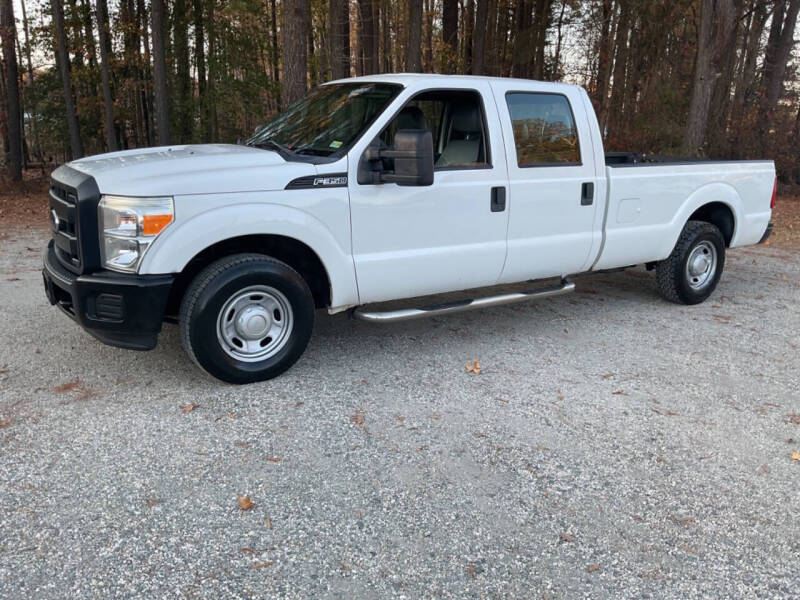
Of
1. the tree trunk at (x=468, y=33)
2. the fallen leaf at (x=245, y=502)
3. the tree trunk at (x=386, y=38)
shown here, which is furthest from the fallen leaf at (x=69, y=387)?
the tree trunk at (x=386, y=38)

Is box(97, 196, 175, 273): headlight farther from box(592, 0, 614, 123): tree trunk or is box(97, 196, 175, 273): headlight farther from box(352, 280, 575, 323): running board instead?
box(592, 0, 614, 123): tree trunk

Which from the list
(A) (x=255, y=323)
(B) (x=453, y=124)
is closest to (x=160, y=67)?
(B) (x=453, y=124)

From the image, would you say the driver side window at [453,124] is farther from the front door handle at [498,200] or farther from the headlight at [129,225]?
the headlight at [129,225]

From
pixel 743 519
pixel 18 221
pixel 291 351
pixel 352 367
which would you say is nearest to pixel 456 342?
pixel 352 367

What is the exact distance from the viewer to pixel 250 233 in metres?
4.32

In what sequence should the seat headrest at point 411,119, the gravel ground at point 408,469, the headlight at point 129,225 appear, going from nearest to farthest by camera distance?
the gravel ground at point 408,469 → the headlight at point 129,225 → the seat headrest at point 411,119

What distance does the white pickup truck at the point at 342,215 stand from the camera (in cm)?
413

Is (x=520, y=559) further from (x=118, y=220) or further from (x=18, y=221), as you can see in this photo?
(x=18, y=221)

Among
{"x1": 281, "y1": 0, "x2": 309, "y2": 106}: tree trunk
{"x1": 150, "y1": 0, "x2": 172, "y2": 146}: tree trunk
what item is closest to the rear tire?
{"x1": 281, "y1": 0, "x2": 309, "y2": 106}: tree trunk

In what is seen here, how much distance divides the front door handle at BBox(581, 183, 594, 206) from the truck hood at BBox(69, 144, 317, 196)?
2417mm

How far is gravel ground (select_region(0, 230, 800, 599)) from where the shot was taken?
278 centimetres

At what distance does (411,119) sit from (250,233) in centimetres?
157

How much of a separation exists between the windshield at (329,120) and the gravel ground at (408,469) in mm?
1588

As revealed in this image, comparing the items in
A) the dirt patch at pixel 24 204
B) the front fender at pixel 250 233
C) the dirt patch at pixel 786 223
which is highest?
the front fender at pixel 250 233
